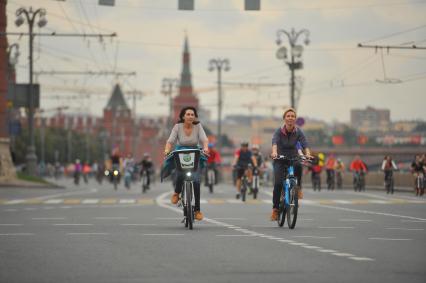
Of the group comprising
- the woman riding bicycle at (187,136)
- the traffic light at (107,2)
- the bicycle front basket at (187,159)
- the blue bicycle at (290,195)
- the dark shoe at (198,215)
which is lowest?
the dark shoe at (198,215)

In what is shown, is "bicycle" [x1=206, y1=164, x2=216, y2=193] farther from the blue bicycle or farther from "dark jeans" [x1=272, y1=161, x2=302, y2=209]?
the blue bicycle

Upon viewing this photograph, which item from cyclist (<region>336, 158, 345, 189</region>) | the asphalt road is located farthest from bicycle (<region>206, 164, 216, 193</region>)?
the asphalt road

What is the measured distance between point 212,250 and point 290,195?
14.9 feet

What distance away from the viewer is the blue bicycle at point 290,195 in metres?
17.5

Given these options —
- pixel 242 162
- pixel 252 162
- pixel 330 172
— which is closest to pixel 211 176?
pixel 252 162

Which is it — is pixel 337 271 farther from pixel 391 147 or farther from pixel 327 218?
pixel 391 147

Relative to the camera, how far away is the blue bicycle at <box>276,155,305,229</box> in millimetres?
17453

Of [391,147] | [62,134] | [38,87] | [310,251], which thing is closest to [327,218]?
[310,251]

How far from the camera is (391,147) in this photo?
15662cm

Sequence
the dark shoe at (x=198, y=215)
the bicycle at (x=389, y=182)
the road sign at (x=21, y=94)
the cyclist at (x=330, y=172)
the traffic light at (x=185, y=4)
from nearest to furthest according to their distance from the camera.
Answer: the dark shoe at (x=198, y=215) < the traffic light at (x=185, y=4) < the bicycle at (x=389, y=182) < the cyclist at (x=330, y=172) < the road sign at (x=21, y=94)

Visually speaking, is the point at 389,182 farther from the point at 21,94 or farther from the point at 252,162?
the point at 21,94

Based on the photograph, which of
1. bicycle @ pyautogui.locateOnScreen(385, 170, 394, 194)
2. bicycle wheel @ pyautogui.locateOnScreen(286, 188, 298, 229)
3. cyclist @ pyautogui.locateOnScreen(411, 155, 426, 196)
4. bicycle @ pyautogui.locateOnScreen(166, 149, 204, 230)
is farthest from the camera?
bicycle @ pyautogui.locateOnScreen(385, 170, 394, 194)

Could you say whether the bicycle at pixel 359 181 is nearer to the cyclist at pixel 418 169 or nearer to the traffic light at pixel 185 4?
the cyclist at pixel 418 169

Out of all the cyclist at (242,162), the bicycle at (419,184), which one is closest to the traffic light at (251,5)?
the cyclist at (242,162)
